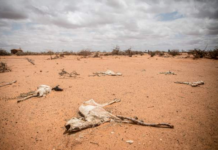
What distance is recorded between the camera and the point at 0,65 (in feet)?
28.4

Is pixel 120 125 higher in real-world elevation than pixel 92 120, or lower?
lower

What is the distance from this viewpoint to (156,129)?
8.26ft

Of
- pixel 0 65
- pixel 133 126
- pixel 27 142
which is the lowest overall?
pixel 27 142

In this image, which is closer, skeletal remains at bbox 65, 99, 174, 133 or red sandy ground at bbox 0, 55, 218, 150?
red sandy ground at bbox 0, 55, 218, 150

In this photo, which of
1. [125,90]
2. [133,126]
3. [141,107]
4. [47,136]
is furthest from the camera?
[125,90]

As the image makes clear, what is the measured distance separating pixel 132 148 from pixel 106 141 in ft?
1.70

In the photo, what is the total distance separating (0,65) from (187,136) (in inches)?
471

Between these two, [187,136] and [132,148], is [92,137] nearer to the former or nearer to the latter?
[132,148]

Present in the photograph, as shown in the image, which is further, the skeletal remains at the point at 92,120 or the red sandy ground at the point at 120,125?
the skeletal remains at the point at 92,120

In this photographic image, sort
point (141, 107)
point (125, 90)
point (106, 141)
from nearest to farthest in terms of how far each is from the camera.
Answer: point (106, 141) < point (141, 107) < point (125, 90)

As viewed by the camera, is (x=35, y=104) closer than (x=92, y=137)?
No

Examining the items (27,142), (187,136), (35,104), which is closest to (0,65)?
(35,104)

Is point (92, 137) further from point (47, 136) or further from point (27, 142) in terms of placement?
point (27, 142)

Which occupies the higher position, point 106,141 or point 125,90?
point 125,90
